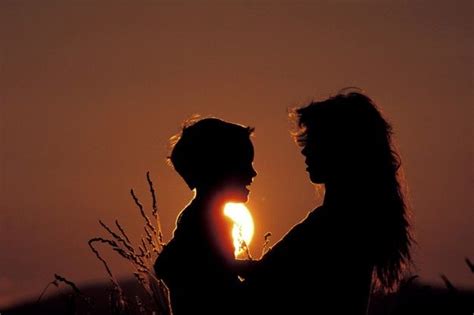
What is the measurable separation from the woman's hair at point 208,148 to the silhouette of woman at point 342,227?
0.47 m

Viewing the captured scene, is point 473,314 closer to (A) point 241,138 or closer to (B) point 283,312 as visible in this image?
(B) point 283,312

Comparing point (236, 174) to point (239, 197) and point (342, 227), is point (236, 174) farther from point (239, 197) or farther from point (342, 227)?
point (342, 227)

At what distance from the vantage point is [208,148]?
5.97m

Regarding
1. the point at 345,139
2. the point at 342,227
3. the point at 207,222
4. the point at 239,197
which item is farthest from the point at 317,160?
the point at 207,222

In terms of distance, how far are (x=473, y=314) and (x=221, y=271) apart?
4.66 ft

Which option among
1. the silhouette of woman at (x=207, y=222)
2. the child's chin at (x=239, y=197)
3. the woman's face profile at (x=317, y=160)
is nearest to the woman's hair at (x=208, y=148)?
the silhouette of woman at (x=207, y=222)

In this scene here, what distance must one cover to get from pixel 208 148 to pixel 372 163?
36.3 inches

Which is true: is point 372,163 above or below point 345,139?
below

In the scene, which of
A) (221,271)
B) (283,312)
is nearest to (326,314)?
(283,312)

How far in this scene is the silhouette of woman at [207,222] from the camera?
5.77 meters

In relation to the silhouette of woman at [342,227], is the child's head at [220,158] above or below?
above

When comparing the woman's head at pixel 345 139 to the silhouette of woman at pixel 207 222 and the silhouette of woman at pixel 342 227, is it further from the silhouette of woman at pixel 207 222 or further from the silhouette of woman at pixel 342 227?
the silhouette of woman at pixel 207 222

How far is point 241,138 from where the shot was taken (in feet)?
19.7

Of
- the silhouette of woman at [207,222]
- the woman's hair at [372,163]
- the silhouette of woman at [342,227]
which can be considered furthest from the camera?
the woman's hair at [372,163]
